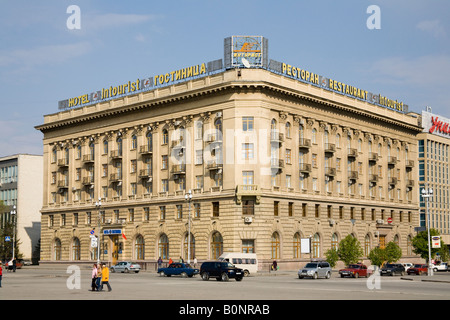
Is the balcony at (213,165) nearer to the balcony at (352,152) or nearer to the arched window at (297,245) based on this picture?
the arched window at (297,245)

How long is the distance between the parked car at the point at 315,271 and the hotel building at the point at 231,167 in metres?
11.3

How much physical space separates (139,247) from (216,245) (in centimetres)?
1449

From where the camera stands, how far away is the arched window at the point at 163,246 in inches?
3410

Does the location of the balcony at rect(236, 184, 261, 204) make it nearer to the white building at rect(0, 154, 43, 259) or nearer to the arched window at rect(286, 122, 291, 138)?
the arched window at rect(286, 122, 291, 138)

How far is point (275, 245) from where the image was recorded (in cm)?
8025

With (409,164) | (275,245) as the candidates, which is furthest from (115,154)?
(409,164)

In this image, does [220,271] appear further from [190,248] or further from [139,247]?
[139,247]

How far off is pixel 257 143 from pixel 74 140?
3460cm

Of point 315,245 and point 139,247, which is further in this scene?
point 139,247

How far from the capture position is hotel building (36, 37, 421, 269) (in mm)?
79188

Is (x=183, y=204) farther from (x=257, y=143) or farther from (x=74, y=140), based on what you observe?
(x=74, y=140)

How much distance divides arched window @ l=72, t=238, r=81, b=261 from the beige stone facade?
15 cm
